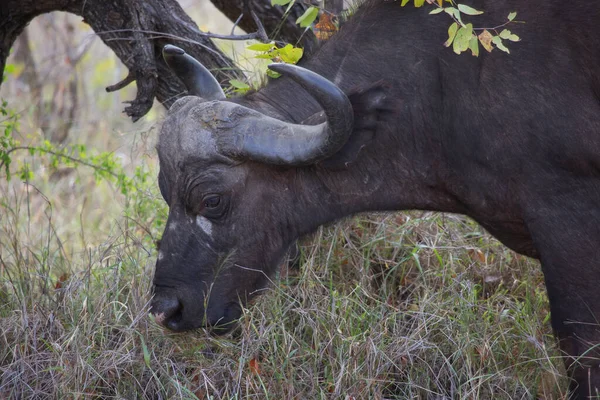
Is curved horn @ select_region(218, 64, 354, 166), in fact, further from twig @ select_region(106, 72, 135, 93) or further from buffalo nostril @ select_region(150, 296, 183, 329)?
twig @ select_region(106, 72, 135, 93)

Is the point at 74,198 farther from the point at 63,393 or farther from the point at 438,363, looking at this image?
the point at 438,363

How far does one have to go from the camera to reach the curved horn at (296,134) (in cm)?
403

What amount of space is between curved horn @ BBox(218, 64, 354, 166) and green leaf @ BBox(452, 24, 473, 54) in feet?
1.95

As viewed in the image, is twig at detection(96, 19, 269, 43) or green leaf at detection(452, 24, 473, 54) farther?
twig at detection(96, 19, 269, 43)

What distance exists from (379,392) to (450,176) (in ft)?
4.00

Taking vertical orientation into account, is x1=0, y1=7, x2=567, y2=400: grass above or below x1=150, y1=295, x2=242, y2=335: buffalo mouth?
below

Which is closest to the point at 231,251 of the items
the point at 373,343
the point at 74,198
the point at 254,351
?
the point at 254,351

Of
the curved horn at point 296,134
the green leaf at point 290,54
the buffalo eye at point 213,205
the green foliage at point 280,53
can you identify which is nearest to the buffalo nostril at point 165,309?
the buffalo eye at point 213,205

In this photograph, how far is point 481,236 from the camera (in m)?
5.75

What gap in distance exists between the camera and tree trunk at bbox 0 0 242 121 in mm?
5820

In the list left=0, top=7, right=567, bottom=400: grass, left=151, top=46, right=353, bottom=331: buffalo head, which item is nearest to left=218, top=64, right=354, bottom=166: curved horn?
left=151, top=46, right=353, bottom=331: buffalo head

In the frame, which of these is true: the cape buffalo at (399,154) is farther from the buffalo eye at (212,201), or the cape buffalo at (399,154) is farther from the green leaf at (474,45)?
the green leaf at (474,45)

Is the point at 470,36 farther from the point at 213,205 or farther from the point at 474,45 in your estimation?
the point at 213,205

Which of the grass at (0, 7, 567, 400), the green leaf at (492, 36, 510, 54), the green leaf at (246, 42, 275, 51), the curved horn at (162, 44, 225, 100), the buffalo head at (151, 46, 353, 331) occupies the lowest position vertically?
the grass at (0, 7, 567, 400)
